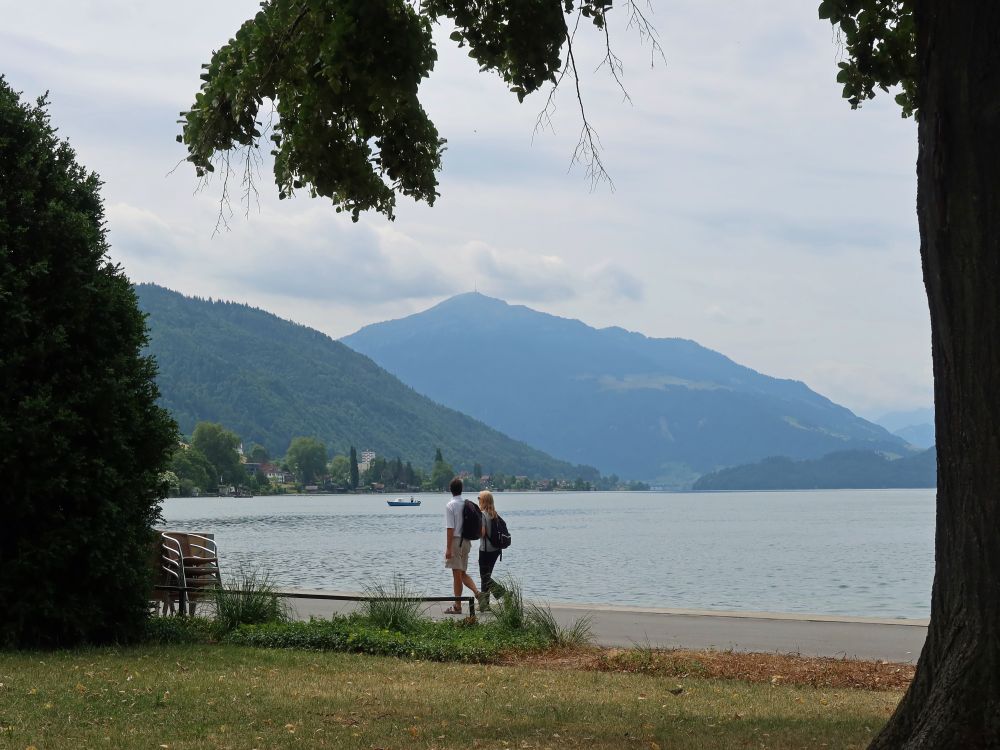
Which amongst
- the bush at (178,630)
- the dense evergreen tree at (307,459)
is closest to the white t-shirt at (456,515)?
the bush at (178,630)

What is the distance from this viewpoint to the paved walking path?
12.6 metres

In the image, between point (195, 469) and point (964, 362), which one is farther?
point (195, 469)

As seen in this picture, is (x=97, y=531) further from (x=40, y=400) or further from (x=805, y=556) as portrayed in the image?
(x=805, y=556)

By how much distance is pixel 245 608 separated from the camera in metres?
13.3

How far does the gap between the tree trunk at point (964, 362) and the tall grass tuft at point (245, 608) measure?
29.2 feet

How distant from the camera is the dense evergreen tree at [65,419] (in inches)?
426

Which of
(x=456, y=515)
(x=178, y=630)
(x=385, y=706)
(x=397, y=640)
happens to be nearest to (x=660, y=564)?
(x=456, y=515)

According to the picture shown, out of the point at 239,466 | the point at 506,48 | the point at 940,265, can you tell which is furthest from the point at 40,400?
the point at 239,466

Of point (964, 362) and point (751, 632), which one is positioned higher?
point (964, 362)

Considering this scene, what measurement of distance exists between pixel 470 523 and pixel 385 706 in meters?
7.73

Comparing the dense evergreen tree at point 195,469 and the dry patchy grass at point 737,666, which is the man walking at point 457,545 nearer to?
the dry patchy grass at point 737,666

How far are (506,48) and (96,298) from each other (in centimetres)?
476

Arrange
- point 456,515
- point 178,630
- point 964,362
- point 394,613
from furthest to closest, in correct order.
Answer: point 456,515 < point 394,613 < point 178,630 < point 964,362

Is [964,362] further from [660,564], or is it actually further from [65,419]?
[660,564]
